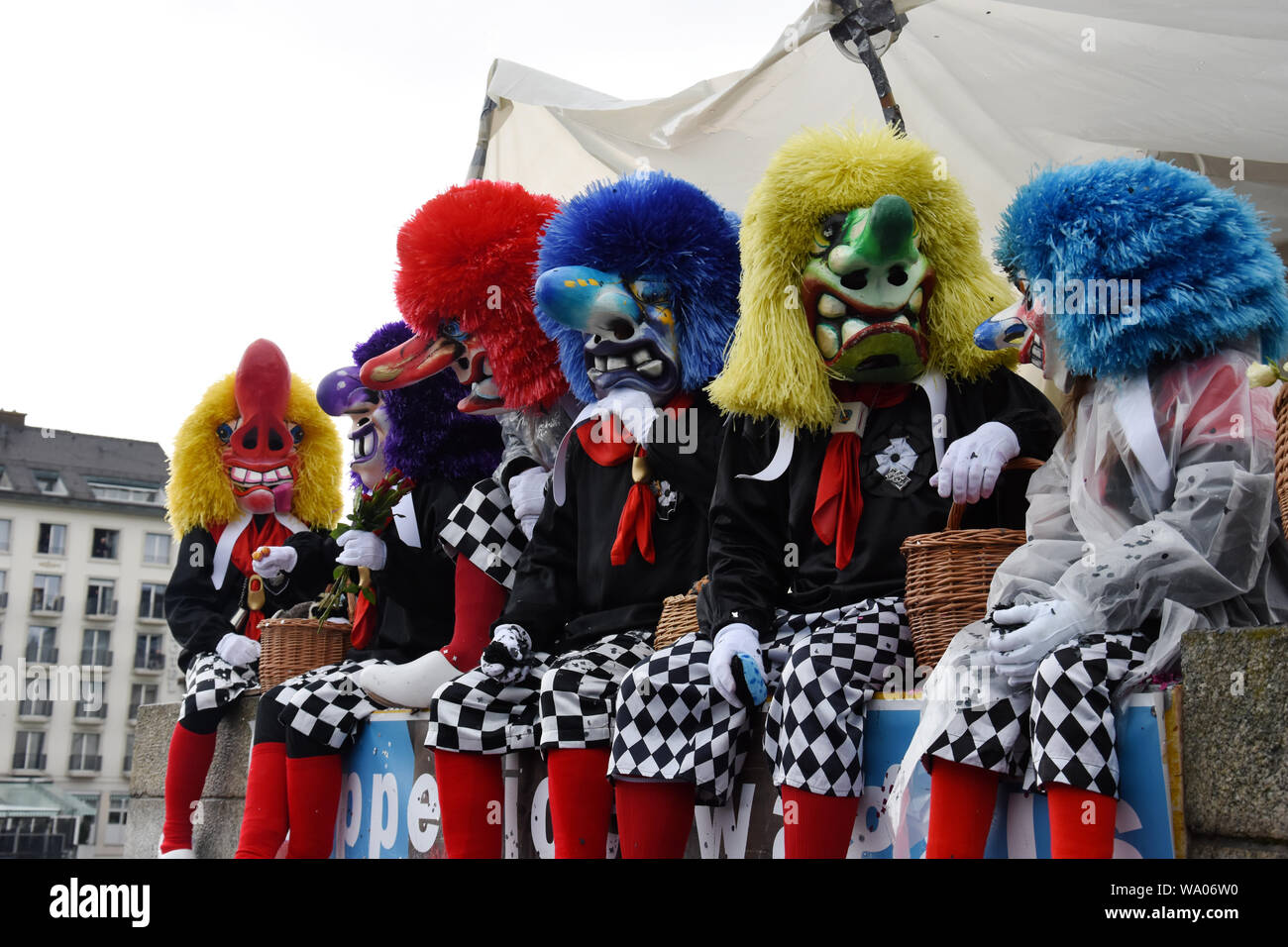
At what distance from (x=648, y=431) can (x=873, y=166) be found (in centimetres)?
80

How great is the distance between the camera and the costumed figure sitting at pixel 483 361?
3.60 metres

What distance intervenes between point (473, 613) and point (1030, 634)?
5.83ft

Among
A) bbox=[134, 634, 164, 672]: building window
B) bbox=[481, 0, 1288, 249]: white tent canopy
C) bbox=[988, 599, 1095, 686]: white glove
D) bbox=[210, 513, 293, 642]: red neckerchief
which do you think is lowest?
bbox=[988, 599, 1095, 686]: white glove

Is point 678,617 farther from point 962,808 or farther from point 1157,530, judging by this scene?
point 1157,530

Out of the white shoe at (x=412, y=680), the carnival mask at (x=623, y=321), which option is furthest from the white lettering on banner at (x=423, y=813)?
the carnival mask at (x=623, y=321)

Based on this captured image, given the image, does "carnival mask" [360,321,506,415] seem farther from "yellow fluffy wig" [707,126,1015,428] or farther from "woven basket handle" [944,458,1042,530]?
"woven basket handle" [944,458,1042,530]

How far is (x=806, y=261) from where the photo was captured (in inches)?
117

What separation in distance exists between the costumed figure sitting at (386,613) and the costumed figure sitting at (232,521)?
1.97 feet

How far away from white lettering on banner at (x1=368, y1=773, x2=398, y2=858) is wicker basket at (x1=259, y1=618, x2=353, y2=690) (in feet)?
1.80

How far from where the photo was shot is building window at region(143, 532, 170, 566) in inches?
1745

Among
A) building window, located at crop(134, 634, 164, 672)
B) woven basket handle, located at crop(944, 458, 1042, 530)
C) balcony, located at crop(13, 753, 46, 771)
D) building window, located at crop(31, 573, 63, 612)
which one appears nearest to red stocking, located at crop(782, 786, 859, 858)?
woven basket handle, located at crop(944, 458, 1042, 530)

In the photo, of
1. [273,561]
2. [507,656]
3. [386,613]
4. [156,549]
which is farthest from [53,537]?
[507,656]

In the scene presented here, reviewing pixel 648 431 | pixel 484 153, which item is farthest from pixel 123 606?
pixel 648 431

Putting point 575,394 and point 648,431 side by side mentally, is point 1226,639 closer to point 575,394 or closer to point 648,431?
point 648,431
